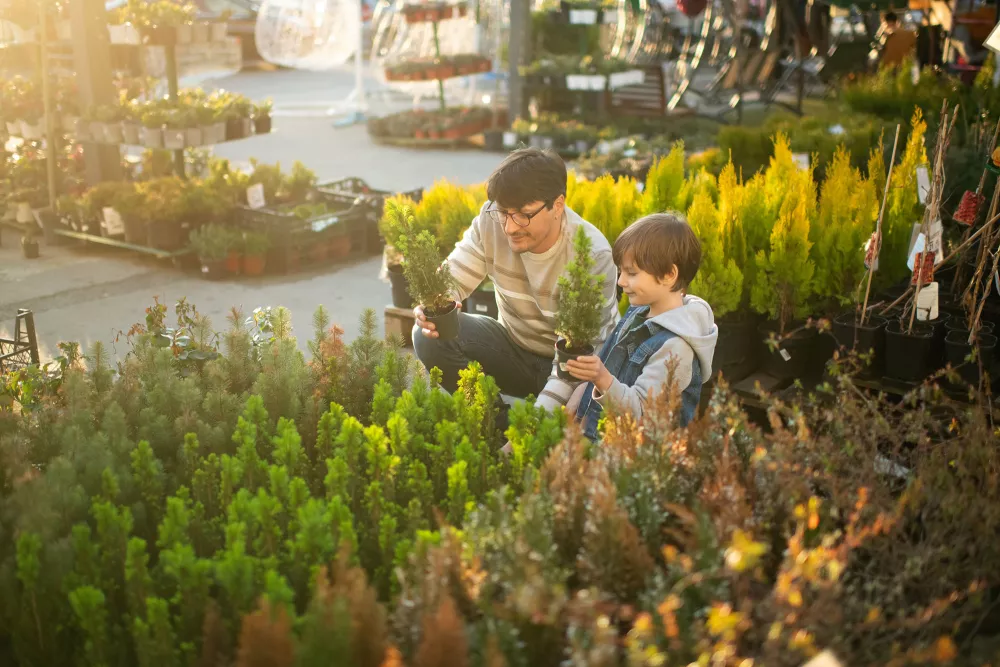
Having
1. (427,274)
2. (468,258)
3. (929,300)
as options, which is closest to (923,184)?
(929,300)

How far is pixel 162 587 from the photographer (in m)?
1.89

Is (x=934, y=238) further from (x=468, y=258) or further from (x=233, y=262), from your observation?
(x=233, y=262)

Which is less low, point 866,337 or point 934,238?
point 934,238

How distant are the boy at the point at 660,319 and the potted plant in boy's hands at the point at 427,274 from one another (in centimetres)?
49

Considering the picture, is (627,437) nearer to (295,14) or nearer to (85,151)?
(85,151)

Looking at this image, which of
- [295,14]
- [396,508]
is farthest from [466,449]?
[295,14]

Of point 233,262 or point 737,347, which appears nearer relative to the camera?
point 737,347

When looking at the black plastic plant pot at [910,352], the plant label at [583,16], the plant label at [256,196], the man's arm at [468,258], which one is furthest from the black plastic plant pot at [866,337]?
the plant label at [583,16]

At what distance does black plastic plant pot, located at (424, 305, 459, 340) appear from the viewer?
2875mm

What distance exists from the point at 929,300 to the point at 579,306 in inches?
63.7

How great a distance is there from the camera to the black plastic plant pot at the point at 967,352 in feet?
10.9

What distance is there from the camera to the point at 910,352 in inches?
135

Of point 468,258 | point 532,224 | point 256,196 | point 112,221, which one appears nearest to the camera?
point 532,224

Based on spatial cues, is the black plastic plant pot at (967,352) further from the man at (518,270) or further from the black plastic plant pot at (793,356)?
the man at (518,270)
